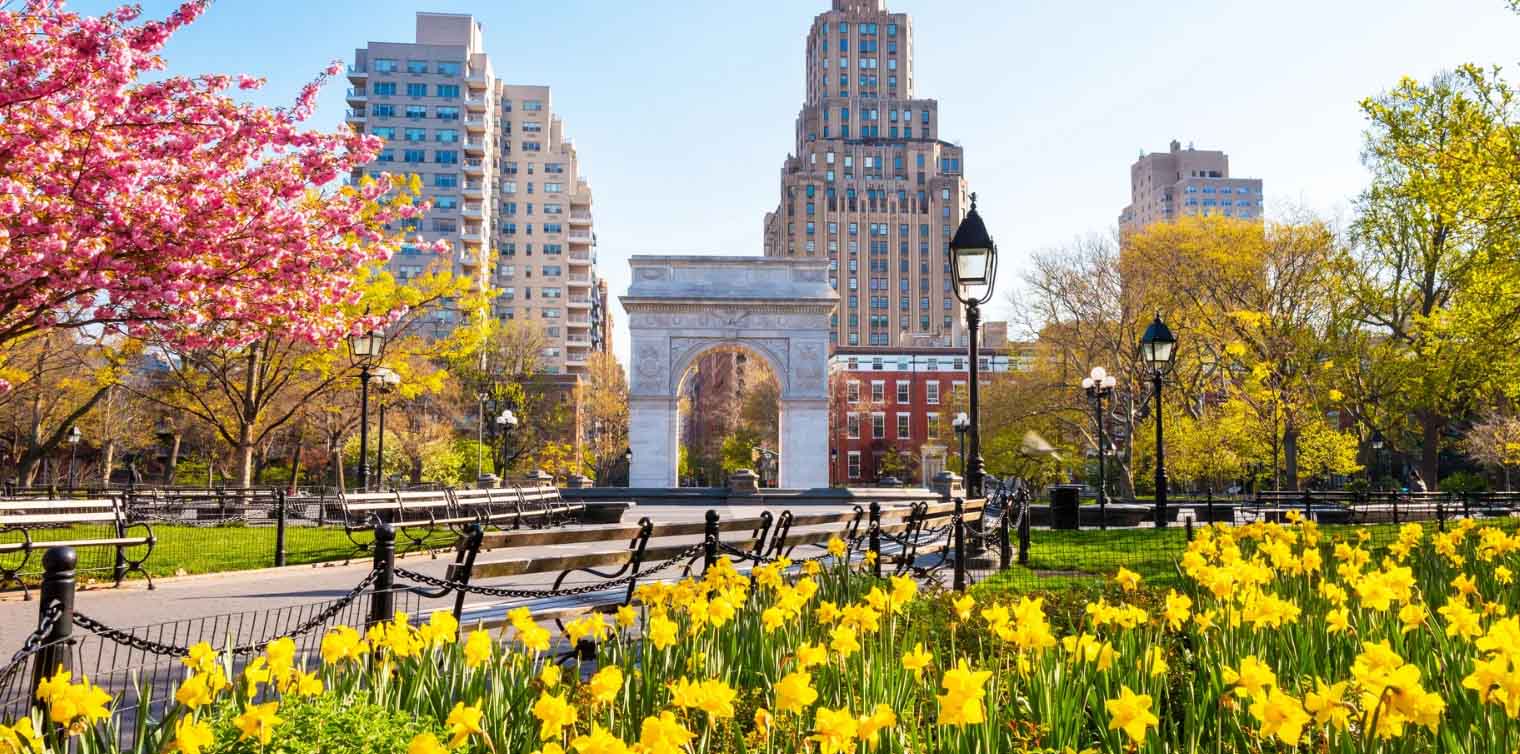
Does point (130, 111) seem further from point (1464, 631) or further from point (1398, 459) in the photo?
point (1398, 459)

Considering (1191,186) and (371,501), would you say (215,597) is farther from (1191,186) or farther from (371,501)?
(1191,186)

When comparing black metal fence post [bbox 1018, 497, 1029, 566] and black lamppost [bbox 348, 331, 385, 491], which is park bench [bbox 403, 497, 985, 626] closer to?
black metal fence post [bbox 1018, 497, 1029, 566]

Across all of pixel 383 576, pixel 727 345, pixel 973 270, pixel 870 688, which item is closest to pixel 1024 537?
pixel 973 270

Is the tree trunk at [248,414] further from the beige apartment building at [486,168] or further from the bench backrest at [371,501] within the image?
the beige apartment building at [486,168]

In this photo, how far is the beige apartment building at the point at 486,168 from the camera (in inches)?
3492

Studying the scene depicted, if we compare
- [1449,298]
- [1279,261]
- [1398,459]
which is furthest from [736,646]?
[1398,459]

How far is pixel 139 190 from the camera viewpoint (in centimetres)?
1269

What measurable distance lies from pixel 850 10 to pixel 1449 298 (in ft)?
370

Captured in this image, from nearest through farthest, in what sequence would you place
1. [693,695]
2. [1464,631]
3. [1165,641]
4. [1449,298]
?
[693,695]
[1464,631]
[1165,641]
[1449,298]

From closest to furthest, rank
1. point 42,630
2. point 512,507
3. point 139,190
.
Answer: point 42,630
point 139,190
point 512,507

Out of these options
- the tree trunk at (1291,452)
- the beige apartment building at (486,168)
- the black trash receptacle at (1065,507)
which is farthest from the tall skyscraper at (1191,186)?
the black trash receptacle at (1065,507)

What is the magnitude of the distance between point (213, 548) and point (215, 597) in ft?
21.6

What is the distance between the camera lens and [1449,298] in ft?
97.9

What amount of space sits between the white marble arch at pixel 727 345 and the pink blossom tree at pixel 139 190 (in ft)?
101
